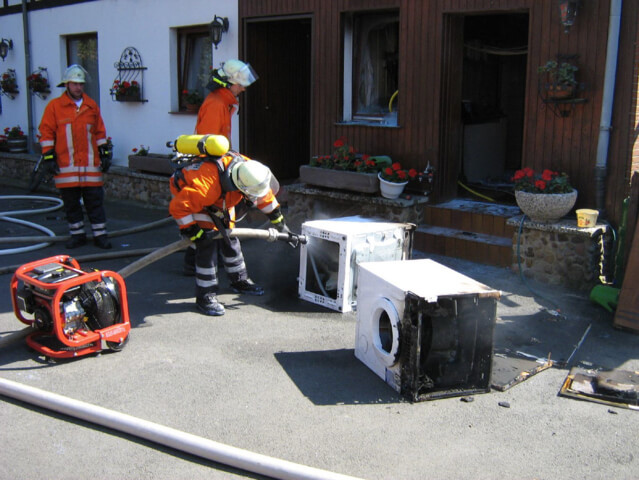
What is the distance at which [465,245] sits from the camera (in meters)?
7.13

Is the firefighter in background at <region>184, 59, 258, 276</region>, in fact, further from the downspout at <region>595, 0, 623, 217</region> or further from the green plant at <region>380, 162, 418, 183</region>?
the downspout at <region>595, 0, 623, 217</region>

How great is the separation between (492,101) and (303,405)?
23.0 feet

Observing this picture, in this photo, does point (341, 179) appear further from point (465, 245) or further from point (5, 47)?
point (5, 47)

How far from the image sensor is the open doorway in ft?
28.7

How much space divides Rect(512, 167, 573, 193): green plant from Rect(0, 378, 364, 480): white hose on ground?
405 centimetres

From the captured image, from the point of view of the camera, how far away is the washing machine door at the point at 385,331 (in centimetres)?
418

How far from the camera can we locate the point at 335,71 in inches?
329

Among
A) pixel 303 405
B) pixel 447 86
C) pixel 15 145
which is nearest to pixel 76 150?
pixel 447 86

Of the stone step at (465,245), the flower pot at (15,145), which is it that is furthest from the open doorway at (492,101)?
the flower pot at (15,145)

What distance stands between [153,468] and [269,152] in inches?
278

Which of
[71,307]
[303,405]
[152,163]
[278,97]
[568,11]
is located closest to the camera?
[303,405]

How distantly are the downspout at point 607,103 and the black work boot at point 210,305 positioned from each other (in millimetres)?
3657

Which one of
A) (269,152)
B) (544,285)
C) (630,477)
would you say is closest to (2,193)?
(269,152)

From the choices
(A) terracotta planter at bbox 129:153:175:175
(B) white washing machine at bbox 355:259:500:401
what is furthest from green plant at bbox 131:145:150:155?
(B) white washing machine at bbox 355:259:500:401
